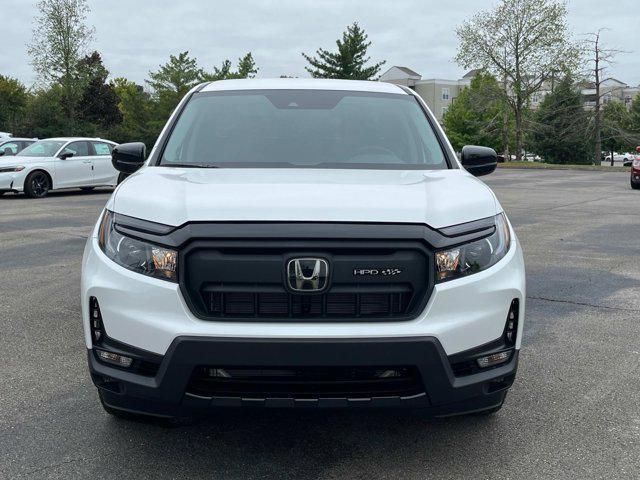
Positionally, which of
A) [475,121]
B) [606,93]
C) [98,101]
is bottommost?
[475,121]

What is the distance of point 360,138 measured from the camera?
419 centimetres

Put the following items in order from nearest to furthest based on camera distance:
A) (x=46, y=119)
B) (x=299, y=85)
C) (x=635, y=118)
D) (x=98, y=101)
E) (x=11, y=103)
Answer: (x=299, y=85), (x=46, y=119), (x=98, y=101), (x=11, y=103), (x=635, y=118)

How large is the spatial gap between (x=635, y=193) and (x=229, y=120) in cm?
1980

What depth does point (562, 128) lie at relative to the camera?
56.9m

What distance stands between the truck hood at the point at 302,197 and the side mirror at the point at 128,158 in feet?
2.77

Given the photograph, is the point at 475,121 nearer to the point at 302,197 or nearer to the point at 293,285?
the point at 302,197

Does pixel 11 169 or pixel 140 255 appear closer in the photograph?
pixel 140 255

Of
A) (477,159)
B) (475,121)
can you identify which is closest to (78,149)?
(477,159)

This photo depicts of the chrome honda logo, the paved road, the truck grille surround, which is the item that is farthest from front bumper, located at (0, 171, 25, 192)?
the chrome honda logo

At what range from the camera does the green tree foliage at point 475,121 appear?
57.4 m

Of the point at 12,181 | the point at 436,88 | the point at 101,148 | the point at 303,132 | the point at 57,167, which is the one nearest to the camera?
the point at 303,132

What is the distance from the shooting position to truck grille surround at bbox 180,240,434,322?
8.82 ft

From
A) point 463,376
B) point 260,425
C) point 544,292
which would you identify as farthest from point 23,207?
point 463,376

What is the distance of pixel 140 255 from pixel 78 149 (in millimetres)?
16753
